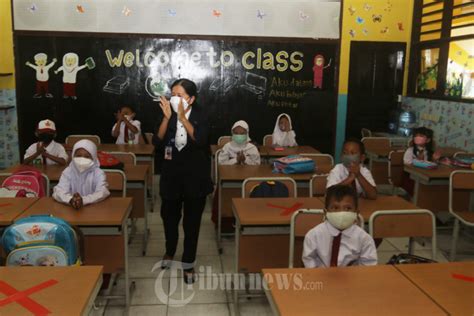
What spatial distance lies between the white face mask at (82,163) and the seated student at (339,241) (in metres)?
1.72

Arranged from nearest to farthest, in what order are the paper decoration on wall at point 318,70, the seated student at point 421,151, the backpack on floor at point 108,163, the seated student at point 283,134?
the backpack on floor at point 108,163
the seated student at point 421,151
the seated student at point 283,134
the paper decoration on wall at point 318,70

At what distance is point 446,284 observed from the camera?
187 centimetres

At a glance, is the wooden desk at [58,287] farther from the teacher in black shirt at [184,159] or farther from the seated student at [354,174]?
the seated student at [354,174]

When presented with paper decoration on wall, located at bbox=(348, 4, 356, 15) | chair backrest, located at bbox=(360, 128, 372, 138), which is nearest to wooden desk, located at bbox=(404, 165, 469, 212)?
chair backrest, located at bbox=(360, 128, 372, 138)

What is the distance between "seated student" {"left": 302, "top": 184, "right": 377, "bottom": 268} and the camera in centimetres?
231

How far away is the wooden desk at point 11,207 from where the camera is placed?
8.87 feet

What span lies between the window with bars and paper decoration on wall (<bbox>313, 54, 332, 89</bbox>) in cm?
151

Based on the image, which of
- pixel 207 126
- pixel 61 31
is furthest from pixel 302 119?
pixel 207 126

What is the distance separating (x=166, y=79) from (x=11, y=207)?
15.4ft

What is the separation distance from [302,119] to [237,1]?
2221 mm

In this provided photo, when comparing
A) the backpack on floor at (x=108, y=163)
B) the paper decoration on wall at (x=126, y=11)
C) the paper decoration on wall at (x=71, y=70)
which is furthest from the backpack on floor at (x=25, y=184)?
the paper decoration on wall at (x=126, y=11)

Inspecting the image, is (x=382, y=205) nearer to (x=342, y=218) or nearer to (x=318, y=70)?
(x=342, y=218)

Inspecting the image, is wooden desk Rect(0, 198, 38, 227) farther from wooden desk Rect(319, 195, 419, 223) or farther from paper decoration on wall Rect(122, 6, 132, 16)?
paper decoration on wall Rect(122, 6, 132, 16)

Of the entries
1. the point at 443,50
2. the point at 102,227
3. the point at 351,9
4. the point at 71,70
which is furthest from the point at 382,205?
the point at 71,70
